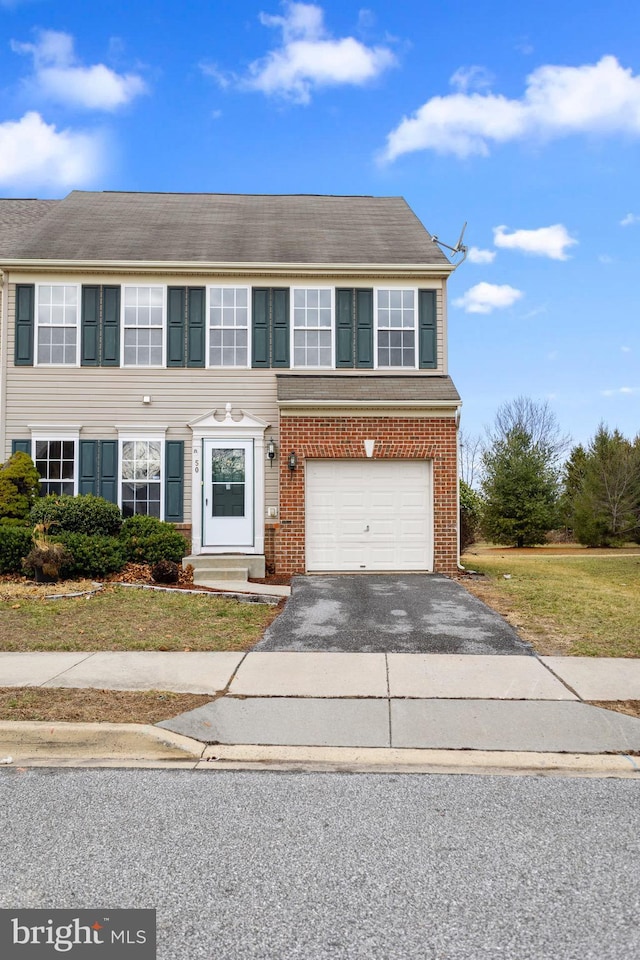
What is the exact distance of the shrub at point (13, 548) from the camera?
480 inches

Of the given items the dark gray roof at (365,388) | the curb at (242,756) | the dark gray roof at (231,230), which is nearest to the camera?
the curb at (242,756)

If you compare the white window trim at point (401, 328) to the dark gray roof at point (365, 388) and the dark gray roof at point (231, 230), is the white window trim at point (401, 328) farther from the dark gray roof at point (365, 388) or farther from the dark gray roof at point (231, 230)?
the dark gray roof at point (231, 230)

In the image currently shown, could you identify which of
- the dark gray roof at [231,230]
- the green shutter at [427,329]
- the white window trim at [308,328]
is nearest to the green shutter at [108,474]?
the dark gray roof at [231,230]

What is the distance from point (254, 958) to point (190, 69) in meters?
16.4

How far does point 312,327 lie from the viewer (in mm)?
14617

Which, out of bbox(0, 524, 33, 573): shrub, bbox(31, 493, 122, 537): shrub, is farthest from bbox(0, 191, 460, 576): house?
bbox(0, 524, 33, 573): shrub

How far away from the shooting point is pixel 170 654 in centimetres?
746

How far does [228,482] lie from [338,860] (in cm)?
1102

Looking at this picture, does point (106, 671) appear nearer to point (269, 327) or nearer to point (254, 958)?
point (254, 958)

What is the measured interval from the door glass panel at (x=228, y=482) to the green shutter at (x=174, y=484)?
670mm

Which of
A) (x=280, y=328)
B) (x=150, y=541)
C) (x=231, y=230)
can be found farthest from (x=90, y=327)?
(x=150, y=541)

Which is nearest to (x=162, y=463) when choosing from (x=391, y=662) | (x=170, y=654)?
(x=170, y=654)

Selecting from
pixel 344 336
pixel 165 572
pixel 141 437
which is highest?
pixel 344 336

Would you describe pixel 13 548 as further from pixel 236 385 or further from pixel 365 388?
pixel 365 388
